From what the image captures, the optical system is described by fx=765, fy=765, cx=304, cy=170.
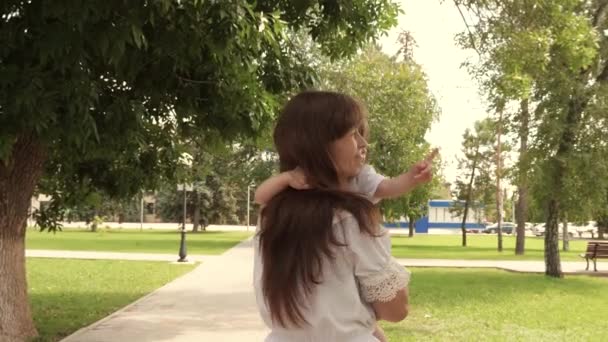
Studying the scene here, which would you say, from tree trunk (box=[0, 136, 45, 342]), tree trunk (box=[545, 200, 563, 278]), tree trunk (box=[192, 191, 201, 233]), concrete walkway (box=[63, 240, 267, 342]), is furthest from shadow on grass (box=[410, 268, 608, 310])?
tree trunk (box=[192, 191, 201, 233])

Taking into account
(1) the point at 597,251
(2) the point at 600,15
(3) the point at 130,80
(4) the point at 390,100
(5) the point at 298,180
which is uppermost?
(2) the point at 600,15

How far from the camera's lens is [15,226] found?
9.25 m

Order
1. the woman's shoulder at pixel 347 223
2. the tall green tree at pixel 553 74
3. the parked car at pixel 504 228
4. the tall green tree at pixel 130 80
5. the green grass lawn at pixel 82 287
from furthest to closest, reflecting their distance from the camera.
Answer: the parked car at pixel 504 228 → the tall green tree at pixel 553 74 → the green grass lawn at pixel 82 287 → the tall green tree at pixel 130 80 → the woman's shoulder at pixel 347 223

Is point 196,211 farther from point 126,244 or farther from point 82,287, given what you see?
point 82,287

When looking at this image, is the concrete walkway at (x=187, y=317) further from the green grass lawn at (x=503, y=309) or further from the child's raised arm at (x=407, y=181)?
the child's raised arm at (x=407, y=181)

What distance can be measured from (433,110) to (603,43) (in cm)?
1560

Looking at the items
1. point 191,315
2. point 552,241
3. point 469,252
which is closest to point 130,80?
point 191,315

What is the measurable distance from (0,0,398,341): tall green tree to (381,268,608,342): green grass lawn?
12.9 feet

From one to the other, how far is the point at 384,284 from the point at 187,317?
10.3m

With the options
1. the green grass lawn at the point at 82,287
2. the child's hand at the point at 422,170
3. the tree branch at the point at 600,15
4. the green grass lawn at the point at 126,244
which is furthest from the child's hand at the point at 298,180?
the green grass lawn at the point at 126,244

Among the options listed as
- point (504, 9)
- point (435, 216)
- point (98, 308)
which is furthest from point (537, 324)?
point (435, 216)

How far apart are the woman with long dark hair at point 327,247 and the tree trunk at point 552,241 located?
18394mm

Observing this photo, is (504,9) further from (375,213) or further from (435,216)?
(435,216)

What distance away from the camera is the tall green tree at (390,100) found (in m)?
29.5
